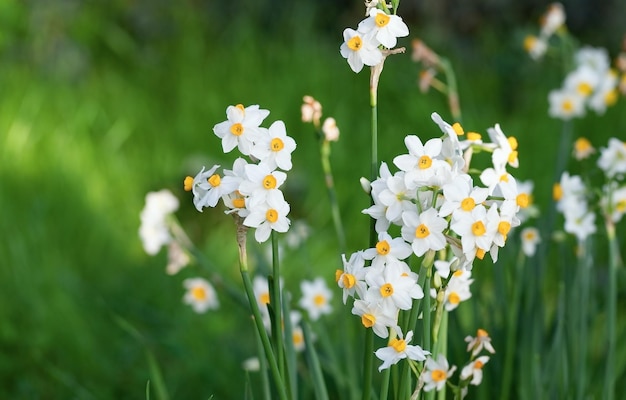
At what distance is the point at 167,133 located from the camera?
133 inches

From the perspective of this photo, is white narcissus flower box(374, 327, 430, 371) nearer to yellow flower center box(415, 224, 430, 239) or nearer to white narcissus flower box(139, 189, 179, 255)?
yellow flower center box(415, 224, 430, 239)

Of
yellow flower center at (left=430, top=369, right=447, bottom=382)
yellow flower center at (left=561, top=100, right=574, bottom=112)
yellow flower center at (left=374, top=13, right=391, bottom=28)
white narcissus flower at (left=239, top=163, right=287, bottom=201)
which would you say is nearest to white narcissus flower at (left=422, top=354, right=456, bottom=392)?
yellow flower center at (left=430, top=369, right=447, bottom=382)

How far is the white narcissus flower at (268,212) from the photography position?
96cm

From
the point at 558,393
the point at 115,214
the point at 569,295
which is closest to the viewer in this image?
the point at 558,393

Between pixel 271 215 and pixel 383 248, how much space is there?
0.13m

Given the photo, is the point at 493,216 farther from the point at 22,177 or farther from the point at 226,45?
the point at 226,45

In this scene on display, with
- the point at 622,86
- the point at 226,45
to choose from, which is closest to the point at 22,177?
the point at 226,45

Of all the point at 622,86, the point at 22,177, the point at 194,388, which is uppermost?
the point at 22,177

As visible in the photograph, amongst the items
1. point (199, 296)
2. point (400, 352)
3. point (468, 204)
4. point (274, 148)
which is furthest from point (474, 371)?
point (199, 296)

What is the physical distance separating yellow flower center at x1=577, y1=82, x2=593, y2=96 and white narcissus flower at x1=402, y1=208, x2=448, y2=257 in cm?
118

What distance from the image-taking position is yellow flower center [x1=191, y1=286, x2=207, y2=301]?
180 cm

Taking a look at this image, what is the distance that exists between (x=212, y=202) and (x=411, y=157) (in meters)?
0.23

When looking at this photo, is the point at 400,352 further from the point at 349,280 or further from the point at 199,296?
the point at 199,296

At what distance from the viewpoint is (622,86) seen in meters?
1.98
